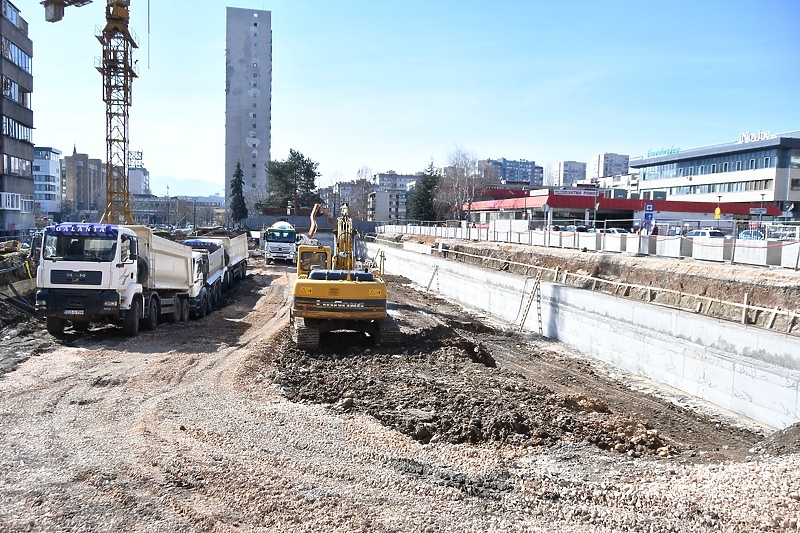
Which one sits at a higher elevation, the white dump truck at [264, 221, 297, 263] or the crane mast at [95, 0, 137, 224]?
the crane mast at [95, 0, 137, 224]

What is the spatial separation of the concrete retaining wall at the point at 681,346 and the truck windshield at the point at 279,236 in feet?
80.5

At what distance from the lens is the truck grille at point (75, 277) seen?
14.8 meters

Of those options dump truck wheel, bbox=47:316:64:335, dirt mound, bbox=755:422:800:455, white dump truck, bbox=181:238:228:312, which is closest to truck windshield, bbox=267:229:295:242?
white dump truck, bbox=181:238:228:312

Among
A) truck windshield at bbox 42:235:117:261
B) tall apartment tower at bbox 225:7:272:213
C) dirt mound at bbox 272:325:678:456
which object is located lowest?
dirt mound at bbox 272:325:678:456

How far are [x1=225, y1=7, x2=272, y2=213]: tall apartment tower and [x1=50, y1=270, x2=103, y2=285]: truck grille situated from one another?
359 ft

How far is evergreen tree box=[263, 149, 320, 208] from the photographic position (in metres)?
88.6

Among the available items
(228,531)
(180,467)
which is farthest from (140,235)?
(228,531)

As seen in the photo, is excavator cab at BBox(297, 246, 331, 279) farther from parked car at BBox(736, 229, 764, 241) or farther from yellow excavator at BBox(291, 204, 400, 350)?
parked car at BBox(736, 229, 764, 241)

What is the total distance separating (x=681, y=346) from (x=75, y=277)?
47.3ft

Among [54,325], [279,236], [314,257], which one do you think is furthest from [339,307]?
[279,236]

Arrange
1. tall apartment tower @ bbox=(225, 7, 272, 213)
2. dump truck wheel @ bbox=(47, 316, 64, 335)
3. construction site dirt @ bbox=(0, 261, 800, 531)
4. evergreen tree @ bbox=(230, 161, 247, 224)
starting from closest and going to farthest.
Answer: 1. construction site dirt @ bbox=(0, 261, 800, 531)
2. dump truck wheel @ bbox=(47, 316, 64, 335)
3. evergreen tree @ bbox=(230, 161, 247, 224)
4. tall apartment tower @ bbox=(225, 7, 272, 213)

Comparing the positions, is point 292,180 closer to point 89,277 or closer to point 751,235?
point 751,235

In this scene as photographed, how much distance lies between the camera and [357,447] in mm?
8039

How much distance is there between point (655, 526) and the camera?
5.95m
